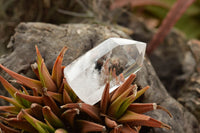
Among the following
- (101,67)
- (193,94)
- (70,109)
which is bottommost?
(193,94)

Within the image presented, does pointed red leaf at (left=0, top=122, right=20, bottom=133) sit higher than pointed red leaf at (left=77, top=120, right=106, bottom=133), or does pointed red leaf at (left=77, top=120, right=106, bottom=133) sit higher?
pointed red leaf at (left=77, top=120, right=106, bottom=133)

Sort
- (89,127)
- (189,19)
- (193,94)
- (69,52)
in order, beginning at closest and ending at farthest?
1. (89,127)
2. (69,52)
3. (193,94)
4. (189,19)

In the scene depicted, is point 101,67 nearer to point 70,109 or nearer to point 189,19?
point 70,109

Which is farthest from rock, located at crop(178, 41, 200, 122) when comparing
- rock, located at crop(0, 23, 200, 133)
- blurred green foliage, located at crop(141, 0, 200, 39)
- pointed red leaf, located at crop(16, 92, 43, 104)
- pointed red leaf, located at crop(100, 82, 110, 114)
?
blurred green foliage, located at crop(141, 0, 200, 39)

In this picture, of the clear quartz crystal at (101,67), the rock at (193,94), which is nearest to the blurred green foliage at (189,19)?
the rock at (193,94)

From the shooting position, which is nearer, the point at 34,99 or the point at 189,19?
the point at 34,99

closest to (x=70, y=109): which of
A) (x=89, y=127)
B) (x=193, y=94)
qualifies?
(x=89, y=127)

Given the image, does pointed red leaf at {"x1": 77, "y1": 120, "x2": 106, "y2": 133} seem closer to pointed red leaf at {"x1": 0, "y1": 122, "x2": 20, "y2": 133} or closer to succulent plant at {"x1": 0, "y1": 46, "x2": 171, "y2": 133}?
succulent plant at {"x1": 0, "y1": 46, "x2": 171, "y2": 133}
